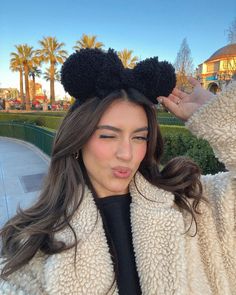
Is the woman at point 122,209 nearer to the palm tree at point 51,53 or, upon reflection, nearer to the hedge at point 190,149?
the hedge at point 190,149

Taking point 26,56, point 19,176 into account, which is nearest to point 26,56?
point 26,56

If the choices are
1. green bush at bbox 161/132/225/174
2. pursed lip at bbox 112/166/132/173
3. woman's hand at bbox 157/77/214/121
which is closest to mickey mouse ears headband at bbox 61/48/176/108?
woman's hand at bbox 157/77/214/121

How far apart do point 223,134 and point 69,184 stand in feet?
2.70

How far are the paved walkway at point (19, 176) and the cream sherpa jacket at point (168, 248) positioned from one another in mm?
1841

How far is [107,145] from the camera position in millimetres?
1417

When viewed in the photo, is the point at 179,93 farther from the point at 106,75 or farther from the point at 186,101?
the point at 106,75

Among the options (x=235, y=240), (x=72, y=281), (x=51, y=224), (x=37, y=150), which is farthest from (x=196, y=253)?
(x=37, y=150)

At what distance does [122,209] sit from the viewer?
5.08 ft

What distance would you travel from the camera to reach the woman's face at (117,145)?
1.42m

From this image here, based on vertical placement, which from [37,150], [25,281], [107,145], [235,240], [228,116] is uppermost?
[228,116]

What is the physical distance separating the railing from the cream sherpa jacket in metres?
6.56

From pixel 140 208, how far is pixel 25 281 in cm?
64

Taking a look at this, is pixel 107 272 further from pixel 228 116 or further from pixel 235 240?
pixel 228 116

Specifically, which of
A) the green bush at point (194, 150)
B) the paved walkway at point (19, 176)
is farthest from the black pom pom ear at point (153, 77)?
the green bush at point (194, 150)
